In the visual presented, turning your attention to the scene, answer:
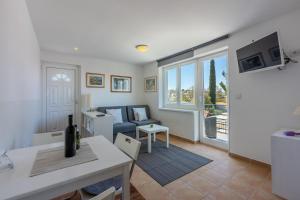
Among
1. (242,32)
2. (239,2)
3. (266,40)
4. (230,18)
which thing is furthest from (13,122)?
(242,32)

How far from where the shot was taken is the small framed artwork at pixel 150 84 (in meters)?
4.74

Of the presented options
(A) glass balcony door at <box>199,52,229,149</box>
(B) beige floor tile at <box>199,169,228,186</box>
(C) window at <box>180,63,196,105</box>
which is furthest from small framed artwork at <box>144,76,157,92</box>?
(B) beige floor tile at <box>199,169,228,186</box>

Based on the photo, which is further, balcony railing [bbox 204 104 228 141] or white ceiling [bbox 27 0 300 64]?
balcony railing [bbox 204 104 228 141]

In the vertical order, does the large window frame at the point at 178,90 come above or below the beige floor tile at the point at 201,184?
above

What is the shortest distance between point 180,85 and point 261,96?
203 cm

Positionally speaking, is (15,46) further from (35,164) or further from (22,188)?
(22,188)

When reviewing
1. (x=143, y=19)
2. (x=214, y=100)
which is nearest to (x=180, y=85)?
(x=214, y=100)

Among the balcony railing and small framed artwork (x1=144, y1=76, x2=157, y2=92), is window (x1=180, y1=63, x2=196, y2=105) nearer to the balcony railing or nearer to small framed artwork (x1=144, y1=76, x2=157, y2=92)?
the balcony railing

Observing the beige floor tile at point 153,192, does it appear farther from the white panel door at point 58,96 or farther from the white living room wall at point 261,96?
the white panel door at point 58,96

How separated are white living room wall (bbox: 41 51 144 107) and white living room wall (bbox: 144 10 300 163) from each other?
2.71m

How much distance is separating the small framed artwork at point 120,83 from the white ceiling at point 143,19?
1.56 metres

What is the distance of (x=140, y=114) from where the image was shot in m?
4.38

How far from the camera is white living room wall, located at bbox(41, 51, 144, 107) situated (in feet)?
13.0

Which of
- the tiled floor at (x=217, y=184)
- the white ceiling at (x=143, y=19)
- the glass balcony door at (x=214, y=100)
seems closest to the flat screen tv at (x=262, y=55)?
the white ceiling at (x=143, y=19)
